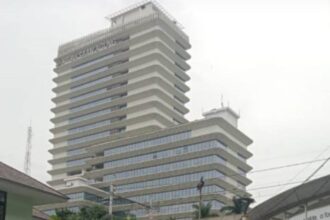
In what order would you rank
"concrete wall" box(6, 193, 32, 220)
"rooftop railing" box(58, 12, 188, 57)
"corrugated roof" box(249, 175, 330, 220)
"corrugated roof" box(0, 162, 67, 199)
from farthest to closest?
1. "rooftop railing" box(58, 12, 188, 57)
2. "concrete wall" box(6, 193, 32, 220)
3. "corrugated roof" box(0, 162, 67, 199)
4. "corrugated roof" box(249, 175, 330, 220)

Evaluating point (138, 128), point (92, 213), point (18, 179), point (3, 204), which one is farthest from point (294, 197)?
point (138, 128)

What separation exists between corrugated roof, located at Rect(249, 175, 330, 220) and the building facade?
Answer: 9725cm

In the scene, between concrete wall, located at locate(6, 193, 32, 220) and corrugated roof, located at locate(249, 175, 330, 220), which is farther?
concrete wall, located at locate(6, 193, 32, 220)

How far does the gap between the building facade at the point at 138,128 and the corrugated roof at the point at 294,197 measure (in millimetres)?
97254

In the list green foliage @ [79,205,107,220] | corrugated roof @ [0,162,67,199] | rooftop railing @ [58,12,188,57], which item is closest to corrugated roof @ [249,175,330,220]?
corrugated roof @ [0,162,67,199]

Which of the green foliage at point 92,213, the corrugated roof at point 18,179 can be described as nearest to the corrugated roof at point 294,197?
the corrugated roof at point 18,179

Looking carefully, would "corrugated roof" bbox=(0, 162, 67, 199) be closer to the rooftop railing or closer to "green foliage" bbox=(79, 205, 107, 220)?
"green foliage" bbox=(79, 205, 107, 220)

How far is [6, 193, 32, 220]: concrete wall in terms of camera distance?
76.8 feet

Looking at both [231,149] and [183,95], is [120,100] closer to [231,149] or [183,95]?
[183,95]

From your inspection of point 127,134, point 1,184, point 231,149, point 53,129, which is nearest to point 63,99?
point 53,129

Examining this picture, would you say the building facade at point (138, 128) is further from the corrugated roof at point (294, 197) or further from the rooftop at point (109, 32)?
the corrugated roof at point (294, 197)

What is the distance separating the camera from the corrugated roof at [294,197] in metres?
17.6

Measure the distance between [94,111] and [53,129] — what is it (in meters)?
15.0

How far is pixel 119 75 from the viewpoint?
153000 millimetres
